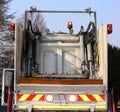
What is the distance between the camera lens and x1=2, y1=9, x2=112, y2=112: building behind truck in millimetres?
8406

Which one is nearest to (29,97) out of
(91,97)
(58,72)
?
(91,97)

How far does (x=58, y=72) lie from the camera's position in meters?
10.3

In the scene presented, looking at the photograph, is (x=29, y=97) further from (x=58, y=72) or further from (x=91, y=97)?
(x=58, y=72)

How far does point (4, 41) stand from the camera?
39.9m

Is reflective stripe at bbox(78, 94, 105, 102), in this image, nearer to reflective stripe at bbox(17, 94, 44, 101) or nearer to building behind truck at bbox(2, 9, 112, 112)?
building behind truck at bbox(2, 9, 112, 112)

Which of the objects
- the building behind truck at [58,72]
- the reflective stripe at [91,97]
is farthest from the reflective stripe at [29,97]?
the reflective stripe at [91,97]

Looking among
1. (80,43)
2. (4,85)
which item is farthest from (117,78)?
(4,85)

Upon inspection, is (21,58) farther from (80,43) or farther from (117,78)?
(117,78)

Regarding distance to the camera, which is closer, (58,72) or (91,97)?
(91,97)

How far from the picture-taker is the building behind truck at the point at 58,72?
8406 mm

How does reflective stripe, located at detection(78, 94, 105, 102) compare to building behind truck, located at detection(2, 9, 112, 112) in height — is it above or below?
below

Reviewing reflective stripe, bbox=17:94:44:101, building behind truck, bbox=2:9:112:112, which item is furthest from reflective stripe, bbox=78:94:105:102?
reflective stripe, bbox=17:94:44:101

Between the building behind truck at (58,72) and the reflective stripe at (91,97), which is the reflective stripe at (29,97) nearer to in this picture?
the building behind truck at (58,72)

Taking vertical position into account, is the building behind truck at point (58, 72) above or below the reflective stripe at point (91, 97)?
above
